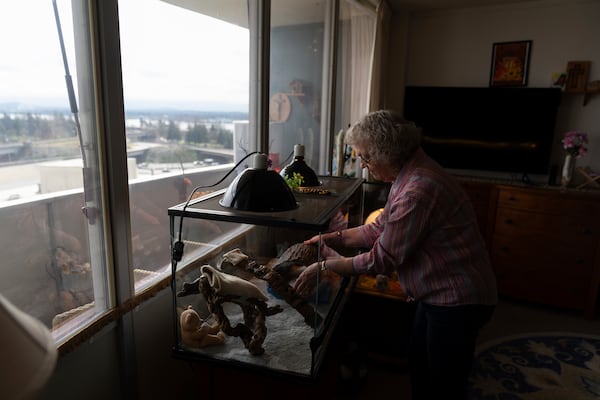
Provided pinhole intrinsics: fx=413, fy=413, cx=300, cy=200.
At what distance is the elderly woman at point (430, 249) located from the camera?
1291 millimetres

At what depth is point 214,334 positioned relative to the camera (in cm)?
117

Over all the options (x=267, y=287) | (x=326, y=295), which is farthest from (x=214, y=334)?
(x=326, y=295)

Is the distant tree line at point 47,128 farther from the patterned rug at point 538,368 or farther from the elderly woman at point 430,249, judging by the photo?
the patterned rug at point 538,368

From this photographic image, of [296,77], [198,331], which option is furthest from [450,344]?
[296,77]

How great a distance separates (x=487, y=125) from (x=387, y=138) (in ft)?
8.36

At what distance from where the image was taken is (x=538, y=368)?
2350 mm

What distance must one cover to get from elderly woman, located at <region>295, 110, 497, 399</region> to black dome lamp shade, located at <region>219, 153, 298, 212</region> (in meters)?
0.21

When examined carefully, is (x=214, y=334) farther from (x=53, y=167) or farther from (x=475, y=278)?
(x=475, y=278)

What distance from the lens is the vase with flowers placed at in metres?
3.13

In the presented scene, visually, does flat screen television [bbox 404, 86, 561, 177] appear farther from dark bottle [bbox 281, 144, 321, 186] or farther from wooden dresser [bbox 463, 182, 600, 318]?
dark bottle [bbox 281, 144, 321, 186]

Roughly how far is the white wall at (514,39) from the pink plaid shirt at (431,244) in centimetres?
267

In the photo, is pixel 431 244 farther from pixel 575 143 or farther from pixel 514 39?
pixel 514 39

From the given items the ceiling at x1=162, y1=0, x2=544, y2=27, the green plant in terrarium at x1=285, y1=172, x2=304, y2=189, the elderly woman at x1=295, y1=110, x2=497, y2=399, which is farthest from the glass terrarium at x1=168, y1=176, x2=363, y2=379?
the ceiling at x1=162, y1=0, x2=544, y2=27

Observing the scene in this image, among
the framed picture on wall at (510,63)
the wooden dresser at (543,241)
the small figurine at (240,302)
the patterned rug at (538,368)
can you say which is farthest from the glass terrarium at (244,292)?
the framed picture on wall at (510,63)
